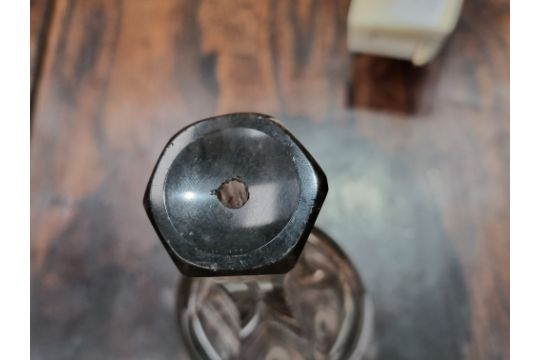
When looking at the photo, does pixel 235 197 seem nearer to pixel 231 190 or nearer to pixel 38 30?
pixel 231 190

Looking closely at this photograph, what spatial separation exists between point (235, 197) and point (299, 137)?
171mm

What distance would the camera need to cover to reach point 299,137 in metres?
0.40

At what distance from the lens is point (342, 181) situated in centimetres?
39

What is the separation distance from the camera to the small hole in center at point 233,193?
0.23m

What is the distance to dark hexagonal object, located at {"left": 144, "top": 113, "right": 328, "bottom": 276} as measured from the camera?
0.72ft

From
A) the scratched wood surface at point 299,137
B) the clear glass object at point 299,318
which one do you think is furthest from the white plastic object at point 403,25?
the clear glass object at point 299,318

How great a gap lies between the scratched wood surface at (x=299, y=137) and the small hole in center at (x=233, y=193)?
16 centimetres

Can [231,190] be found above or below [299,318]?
above

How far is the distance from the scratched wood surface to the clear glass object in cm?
1

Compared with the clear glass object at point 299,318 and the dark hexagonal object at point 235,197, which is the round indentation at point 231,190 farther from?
the clear glass object at point 299,318

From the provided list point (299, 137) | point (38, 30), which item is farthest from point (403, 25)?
point (38, 30)

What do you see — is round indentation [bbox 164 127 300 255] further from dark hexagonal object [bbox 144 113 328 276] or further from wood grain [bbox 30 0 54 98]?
wood grain [bbox 30 0 54 98]

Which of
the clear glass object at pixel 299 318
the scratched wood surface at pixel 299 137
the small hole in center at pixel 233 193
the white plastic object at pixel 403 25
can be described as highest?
the white plastic object at pixel 403 25

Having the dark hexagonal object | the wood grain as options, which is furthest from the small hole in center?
the wood grain
